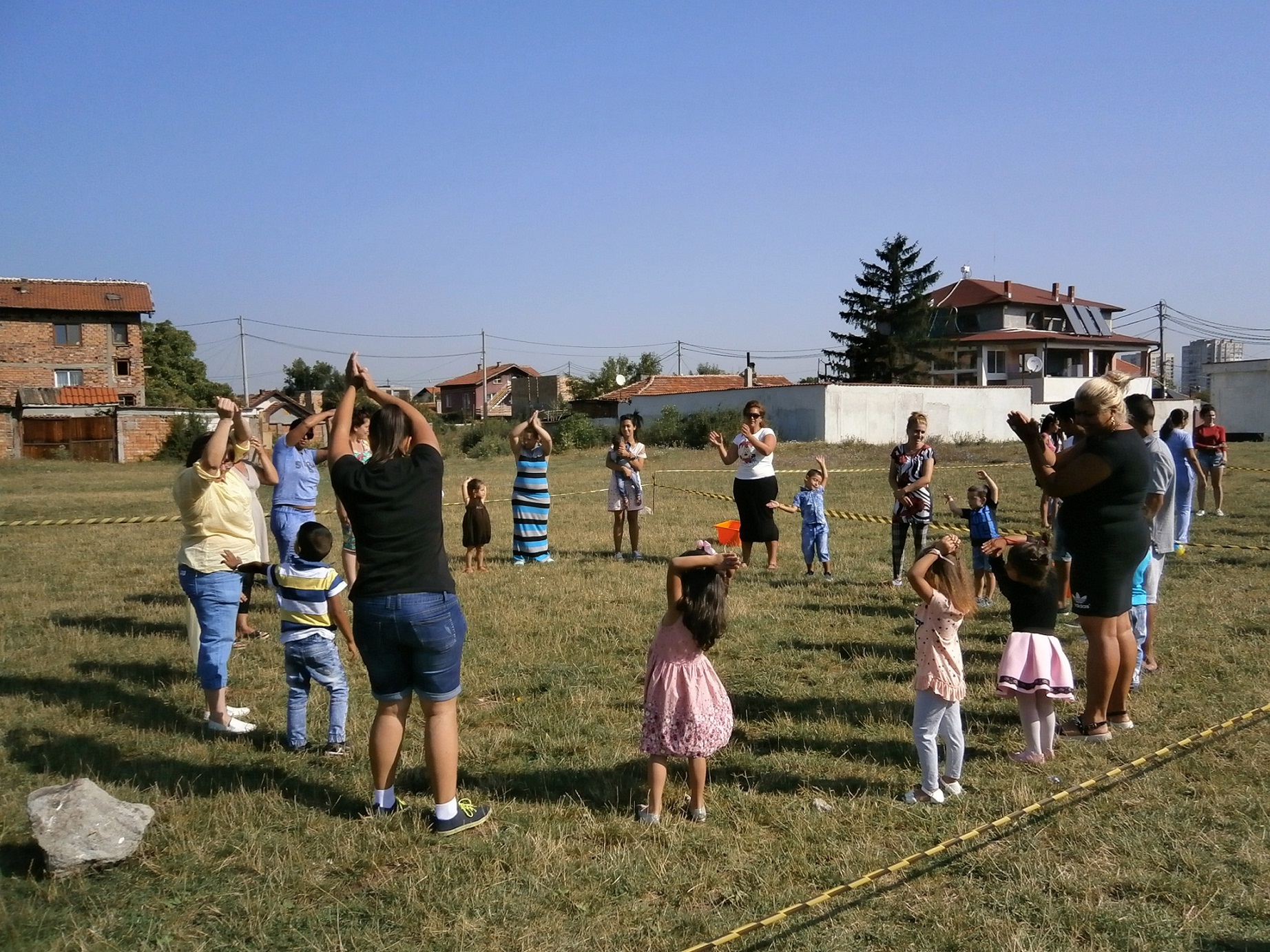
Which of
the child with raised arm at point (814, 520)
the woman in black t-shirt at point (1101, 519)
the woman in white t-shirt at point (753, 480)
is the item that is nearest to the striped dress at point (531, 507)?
the woman in white t-shirt at point (753, 480)

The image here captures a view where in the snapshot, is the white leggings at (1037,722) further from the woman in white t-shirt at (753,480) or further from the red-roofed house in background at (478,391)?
the red-roofed house in background at (478,391)

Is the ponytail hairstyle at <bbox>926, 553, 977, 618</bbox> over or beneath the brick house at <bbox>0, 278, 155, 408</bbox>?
beneath

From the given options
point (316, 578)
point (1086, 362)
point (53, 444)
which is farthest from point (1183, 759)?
point (1086, 362)

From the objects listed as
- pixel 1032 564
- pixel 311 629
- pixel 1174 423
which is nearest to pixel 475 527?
pixel 311 629

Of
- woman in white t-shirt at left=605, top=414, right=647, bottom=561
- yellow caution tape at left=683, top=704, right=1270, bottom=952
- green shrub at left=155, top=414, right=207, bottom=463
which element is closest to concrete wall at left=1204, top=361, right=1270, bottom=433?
woman in white t-shirt at left=605, top=414, right=647, bottom=561

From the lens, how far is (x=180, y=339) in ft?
246

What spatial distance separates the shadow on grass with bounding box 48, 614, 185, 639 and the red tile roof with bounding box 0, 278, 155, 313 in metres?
53.8

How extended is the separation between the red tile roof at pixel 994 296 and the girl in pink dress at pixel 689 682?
219 feet

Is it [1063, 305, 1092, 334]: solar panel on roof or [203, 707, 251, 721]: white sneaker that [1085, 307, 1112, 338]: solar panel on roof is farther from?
[203, 707, 251, 721]: white sneaker

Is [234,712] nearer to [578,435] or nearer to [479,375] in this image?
[578,435]

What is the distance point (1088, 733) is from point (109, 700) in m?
6.21

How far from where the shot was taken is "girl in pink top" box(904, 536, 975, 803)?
183 inches

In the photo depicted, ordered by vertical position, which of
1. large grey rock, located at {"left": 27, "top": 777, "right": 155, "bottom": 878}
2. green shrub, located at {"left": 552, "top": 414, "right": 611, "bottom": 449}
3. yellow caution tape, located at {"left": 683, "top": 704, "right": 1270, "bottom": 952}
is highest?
green shrub, located at {"left": 552, "top": 414, "right": 611, "bottom": 449}

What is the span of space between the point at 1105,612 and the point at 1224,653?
2.64m
